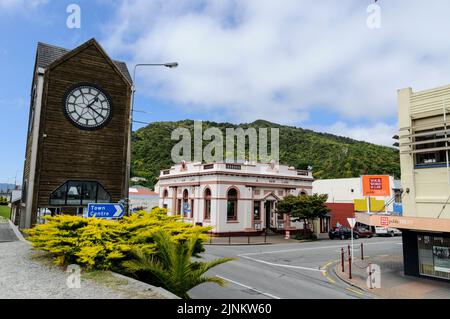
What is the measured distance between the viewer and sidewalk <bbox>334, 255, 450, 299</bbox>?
13.9 m

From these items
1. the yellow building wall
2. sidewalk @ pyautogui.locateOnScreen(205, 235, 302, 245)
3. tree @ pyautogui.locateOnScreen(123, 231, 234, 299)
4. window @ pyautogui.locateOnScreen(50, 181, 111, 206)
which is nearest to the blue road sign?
tree @ pyautogui.locateOnScreen(123, 231, 234, 299)

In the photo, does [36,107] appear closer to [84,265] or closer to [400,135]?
[84,265]

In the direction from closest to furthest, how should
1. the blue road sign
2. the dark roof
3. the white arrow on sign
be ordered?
1. the blue road sign
2. the white arrow on sign
3. the dark roof

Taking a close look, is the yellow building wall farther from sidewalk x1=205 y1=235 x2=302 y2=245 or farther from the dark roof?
the dark roof

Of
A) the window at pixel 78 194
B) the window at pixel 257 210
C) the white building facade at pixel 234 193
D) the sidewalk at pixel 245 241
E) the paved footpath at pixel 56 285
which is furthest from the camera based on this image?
the window at pixel 257 210

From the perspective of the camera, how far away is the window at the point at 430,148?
50.5 feet

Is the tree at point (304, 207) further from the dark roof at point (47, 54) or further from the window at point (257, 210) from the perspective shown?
the dark roof at point (47, 54)

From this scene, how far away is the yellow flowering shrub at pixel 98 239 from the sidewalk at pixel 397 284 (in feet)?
27.3

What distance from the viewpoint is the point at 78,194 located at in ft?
68.0

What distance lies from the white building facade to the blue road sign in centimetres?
2227

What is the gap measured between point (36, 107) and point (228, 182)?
63.7ft

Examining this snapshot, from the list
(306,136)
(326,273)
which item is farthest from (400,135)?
(306,136)

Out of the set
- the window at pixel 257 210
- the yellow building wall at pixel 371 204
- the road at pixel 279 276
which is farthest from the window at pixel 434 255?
the yellow building wall at pixel 371 204

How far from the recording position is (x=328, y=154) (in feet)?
289
